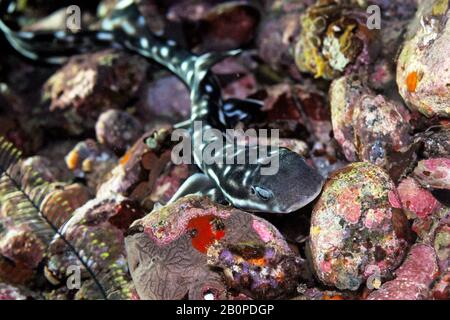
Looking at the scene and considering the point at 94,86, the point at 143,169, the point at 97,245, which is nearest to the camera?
the point at 97,245

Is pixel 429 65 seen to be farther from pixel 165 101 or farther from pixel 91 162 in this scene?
pixel 91 162

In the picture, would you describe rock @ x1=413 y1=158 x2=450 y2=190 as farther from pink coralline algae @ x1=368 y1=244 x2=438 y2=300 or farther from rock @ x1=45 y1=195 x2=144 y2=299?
rock @ x1=45 y1=195 x2=144 y2=299

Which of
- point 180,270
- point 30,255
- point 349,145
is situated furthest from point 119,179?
point 349,145

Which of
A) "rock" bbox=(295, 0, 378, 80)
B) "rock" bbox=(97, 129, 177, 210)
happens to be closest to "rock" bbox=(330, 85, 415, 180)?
"rock" bbox=(295, 0, 378, 80)

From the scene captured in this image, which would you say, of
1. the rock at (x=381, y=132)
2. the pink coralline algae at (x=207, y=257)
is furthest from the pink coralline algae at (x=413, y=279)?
the rock at (x=381, y=132)

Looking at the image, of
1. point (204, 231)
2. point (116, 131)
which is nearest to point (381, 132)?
point (204, 231)

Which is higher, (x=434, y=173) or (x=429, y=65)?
(x=429, y=65)
